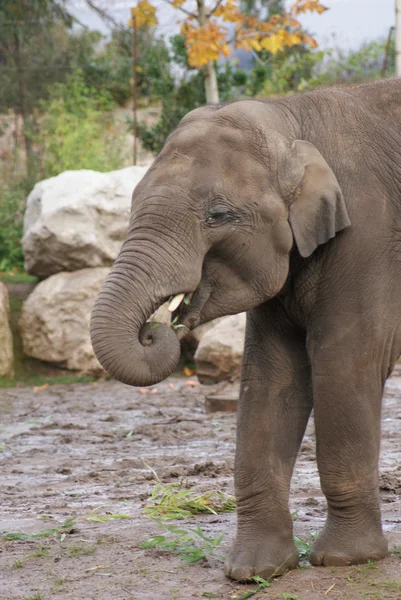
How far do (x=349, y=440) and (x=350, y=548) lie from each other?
20.2 inches

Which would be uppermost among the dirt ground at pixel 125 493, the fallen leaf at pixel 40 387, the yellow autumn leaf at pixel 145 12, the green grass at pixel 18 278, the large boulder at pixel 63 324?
the yellow autumn leaf at pixel 145 12

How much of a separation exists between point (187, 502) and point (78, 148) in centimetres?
1165

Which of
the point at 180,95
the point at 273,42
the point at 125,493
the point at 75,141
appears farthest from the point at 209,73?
the point at 125,493

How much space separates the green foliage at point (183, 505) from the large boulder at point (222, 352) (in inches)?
188

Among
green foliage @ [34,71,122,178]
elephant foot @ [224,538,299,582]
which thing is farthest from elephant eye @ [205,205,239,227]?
green foliage @ [34,71,122,178]

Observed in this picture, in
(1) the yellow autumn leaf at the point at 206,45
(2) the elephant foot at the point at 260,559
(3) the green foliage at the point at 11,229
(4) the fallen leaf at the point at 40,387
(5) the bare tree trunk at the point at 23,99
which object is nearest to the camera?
(2) the elephant foot at the point at 260,559

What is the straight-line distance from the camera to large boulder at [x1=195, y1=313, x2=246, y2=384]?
36.2 feet

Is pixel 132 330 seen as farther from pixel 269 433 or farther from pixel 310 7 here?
pixel 310 7

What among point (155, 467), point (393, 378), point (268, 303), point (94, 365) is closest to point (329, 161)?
point (268, 303)

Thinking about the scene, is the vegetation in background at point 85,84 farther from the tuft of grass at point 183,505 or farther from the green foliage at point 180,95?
the tuft of grass at point 183,505

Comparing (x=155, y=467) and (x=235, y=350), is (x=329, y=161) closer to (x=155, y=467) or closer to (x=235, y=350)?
(x=155, y=467)

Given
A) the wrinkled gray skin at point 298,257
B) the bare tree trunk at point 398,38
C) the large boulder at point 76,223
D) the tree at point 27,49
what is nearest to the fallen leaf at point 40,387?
the large boulder at point 76,223

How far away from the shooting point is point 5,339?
12.8 m

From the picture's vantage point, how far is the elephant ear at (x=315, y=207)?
14.2ft
